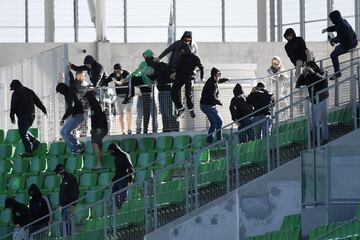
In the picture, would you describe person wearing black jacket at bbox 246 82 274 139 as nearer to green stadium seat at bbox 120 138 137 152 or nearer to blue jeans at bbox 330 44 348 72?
blue jeans at bbox 330 44 348 72

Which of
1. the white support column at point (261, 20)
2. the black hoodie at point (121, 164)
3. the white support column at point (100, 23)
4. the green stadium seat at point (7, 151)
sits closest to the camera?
the black hoodie at point (121, 164)

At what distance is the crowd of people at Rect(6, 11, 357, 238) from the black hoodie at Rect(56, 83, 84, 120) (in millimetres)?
17

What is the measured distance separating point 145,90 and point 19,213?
3504mm

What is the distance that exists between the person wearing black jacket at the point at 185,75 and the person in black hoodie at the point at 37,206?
2983mm

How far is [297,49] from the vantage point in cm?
2653

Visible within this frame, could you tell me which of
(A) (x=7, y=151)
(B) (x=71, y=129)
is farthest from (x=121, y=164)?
(A) (x=7, y=151)

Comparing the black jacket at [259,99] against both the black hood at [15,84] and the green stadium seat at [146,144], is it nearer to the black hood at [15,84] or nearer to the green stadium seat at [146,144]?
the green stadium seat at [146,144]

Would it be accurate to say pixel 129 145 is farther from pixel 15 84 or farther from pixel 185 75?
pixel 15 84

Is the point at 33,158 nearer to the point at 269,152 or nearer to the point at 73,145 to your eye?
the point at 73,145

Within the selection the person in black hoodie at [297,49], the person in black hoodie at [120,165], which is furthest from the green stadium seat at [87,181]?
the person in black hoodie at [297,49]

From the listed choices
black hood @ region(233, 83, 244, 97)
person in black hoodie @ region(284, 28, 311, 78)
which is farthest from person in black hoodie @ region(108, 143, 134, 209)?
person in black hoodie @ region(284, 28, 311, 78)

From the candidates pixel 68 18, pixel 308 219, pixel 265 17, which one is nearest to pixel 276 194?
pixel 308 219

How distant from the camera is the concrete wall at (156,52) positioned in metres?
35.5

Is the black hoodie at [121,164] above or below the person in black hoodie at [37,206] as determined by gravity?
above
